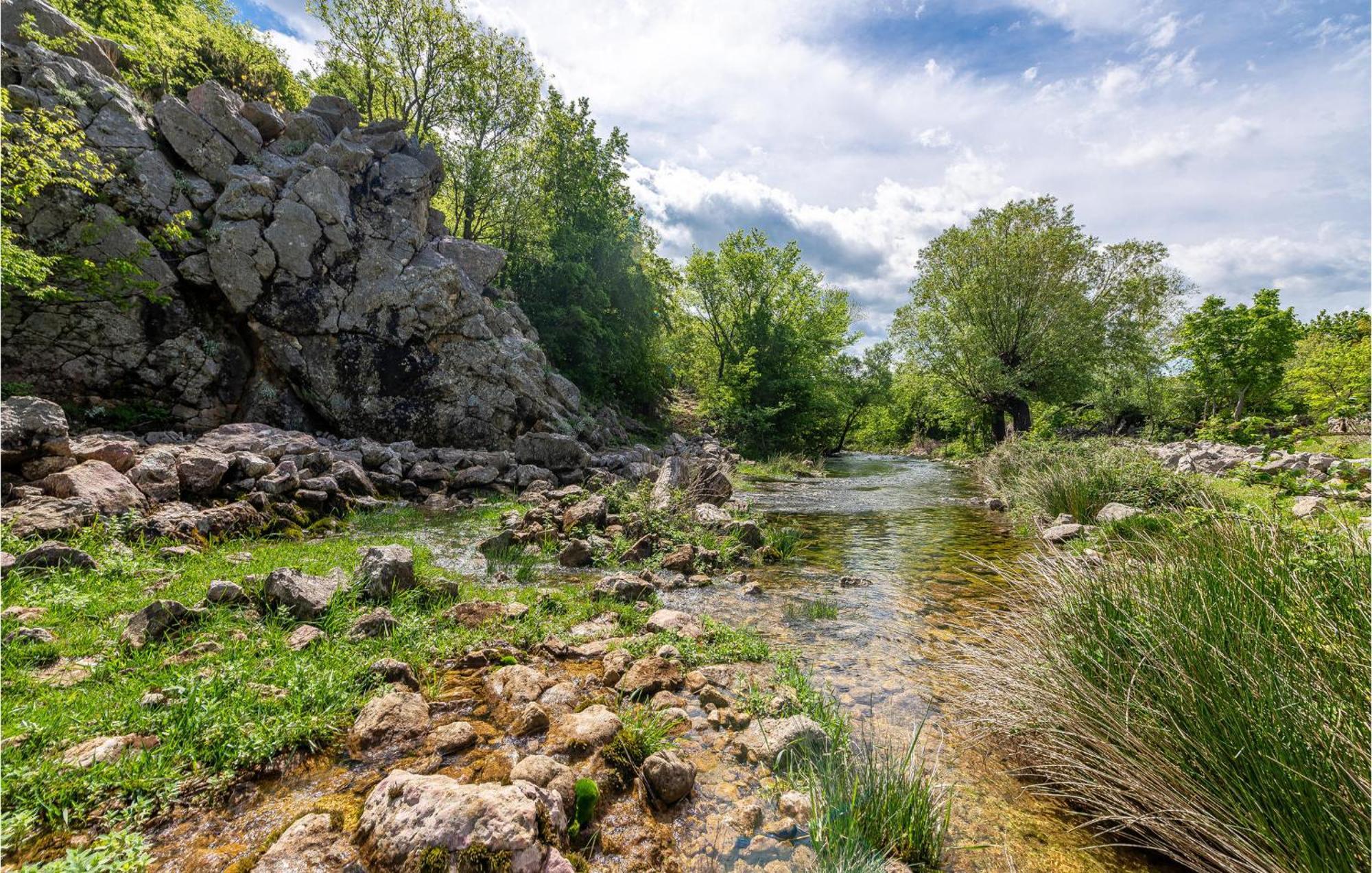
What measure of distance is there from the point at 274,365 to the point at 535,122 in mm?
21749

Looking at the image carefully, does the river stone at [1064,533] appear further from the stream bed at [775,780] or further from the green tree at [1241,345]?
the green tree at [1241,345]

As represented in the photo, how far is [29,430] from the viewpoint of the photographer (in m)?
7.64

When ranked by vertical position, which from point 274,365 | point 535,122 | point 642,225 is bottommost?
point 274,365

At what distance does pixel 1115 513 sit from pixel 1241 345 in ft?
109

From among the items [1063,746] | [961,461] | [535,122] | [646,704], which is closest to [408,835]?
[646,704]

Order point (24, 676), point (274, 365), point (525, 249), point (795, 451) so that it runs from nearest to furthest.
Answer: point (24, 676), point (274, 365), point (525, 249), point (795, 451)

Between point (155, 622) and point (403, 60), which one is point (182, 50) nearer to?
point (403, 60)

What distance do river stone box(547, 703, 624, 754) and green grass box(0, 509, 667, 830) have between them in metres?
Result: 1.35

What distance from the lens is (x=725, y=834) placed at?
111 inches

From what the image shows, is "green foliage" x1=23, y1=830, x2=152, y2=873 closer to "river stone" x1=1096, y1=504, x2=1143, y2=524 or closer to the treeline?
"river stone" x1=1096, y1=504, x2=1143, y2=524

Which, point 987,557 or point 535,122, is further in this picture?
point 535,122

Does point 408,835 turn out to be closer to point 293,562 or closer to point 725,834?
point 725,834

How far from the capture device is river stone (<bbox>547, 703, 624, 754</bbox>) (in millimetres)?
3350

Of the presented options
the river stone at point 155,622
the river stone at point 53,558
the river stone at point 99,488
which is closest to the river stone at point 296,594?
the river stone at point 155,622
